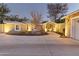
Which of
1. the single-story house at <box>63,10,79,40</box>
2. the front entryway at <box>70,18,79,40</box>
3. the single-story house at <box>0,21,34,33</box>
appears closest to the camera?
→ the single-story house at <box>0,21,34,33</box>

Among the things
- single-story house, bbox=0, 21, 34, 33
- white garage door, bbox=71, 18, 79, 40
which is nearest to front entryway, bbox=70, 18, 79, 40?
white garage door, bbox=71, 18, 79, 40

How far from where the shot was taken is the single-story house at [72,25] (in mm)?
17302

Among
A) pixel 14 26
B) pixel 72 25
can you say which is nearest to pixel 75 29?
pixel 72 25

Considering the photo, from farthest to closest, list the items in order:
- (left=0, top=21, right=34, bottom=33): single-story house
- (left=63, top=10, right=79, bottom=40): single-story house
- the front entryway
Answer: the front entryway < (left=63, top=10, right=79, bottom=40): single-story house < (left=0, top=21, right=34, bottom=33): single-story house

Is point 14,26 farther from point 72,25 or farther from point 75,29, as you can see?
point 75,29

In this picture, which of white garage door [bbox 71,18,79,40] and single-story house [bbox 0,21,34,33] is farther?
white garage door [bbox 71,18,79,40]

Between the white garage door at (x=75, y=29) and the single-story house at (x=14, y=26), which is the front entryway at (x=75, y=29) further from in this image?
the single-story house at (x=14, y=26)

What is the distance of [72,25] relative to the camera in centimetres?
1783

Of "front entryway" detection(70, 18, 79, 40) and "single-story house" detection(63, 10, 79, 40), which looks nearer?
"single-story house" detection(63, 10, 79, 40)

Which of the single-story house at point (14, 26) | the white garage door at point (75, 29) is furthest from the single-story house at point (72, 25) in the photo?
the single-story house at point (14, 26)

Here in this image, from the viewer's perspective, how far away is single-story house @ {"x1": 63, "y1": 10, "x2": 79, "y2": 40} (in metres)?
17.3

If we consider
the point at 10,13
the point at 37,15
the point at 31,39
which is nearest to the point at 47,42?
the point at 31,39

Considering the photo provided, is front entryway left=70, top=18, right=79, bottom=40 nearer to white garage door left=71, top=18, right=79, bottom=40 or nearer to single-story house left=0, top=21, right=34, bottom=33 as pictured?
white garage door left=71, top=18, right=79, bottom=40

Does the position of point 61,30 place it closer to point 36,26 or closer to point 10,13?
point 36,26
